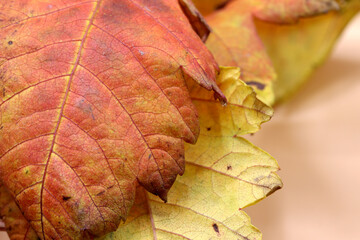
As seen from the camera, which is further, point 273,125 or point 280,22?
point 273,125

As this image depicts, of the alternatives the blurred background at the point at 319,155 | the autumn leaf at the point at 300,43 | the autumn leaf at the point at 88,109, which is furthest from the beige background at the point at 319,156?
the autumn leaf at the point at 88,109

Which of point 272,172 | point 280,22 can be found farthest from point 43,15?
point 280,22

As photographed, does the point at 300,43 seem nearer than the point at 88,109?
No

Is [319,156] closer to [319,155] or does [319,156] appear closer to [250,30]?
[319,155]

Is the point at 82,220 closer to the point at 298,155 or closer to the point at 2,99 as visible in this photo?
the point at 2,99

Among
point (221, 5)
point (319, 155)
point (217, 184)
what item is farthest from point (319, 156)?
point (217, 184)

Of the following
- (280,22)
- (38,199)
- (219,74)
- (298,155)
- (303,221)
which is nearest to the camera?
(38,199)

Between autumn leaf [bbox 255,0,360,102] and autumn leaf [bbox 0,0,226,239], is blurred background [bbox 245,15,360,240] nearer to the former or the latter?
autumn leaf [bbox 255,0,360,102]
